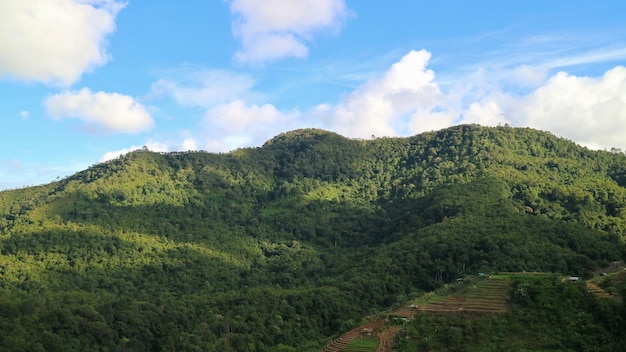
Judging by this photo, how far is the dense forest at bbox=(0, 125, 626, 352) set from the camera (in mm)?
65188

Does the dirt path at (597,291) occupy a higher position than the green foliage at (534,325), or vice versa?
the dirt path at (597,291)

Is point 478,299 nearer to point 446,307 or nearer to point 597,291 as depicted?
point 446,307

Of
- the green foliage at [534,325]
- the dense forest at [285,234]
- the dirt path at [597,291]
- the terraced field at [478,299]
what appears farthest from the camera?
the dense forest at [285,234]

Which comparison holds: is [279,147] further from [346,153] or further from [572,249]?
[572,249]

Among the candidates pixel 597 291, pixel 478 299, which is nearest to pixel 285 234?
pixel 478 299

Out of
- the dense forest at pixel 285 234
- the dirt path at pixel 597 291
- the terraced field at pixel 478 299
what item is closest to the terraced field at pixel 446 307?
the terraced field at pixel 478 299

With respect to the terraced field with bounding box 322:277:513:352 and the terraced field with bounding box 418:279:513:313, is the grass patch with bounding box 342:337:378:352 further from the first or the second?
the terraced field with bounding box 418:279:513:313

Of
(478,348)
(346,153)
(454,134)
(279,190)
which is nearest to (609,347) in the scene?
(478,348)

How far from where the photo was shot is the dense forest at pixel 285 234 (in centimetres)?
6519

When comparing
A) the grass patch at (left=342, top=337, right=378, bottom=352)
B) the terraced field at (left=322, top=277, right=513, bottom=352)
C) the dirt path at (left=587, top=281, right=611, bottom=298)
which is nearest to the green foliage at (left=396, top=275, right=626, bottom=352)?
the dirt path at (left=587, top=281, right=611, bottom=298)

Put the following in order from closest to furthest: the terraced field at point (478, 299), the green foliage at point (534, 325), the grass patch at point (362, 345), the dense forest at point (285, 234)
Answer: the green foliage at point (534, 325)
the terraced field at point (478, 299)
the grass patch at point (362, 345)
the dense forest at point (285, 234)

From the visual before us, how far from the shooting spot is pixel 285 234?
125m

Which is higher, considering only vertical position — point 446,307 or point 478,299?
point 478,299

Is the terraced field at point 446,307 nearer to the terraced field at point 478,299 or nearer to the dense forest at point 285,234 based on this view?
the terraced field at point 478,299
